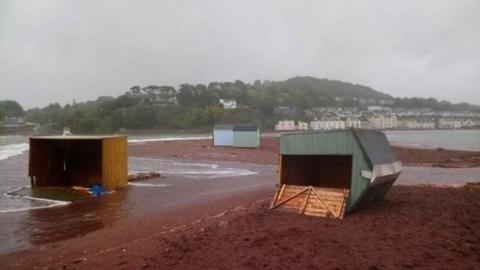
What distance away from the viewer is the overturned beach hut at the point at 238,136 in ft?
208

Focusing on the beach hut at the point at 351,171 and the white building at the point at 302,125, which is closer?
the beach hut at the point at 351,171

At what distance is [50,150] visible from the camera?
90.8 ft

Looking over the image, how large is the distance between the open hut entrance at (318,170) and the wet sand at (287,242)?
2016 mm

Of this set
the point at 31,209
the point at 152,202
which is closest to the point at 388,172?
the point at 152,202

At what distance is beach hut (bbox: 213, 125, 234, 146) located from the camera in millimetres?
65125

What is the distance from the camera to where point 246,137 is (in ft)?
207

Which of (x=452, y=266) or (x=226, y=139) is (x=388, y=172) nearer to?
(x=452, y=266)

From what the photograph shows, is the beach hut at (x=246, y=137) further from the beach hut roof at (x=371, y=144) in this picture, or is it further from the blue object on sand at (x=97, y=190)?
the beach hut roof at (x=371, y=144)

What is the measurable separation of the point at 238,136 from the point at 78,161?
37.0 m

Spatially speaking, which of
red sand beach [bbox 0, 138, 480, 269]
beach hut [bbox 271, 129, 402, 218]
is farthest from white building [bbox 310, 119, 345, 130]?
red sand beach [bbox 0, 138, 480, 269]

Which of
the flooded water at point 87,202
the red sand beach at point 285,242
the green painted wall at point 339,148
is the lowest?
the flooded water at point 87,202

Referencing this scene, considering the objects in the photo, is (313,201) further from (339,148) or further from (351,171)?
(339,148)

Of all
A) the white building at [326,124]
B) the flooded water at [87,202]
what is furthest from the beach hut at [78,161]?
the white building at [326,124]

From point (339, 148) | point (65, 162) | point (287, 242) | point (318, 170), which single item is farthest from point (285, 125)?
point (287, 242)
